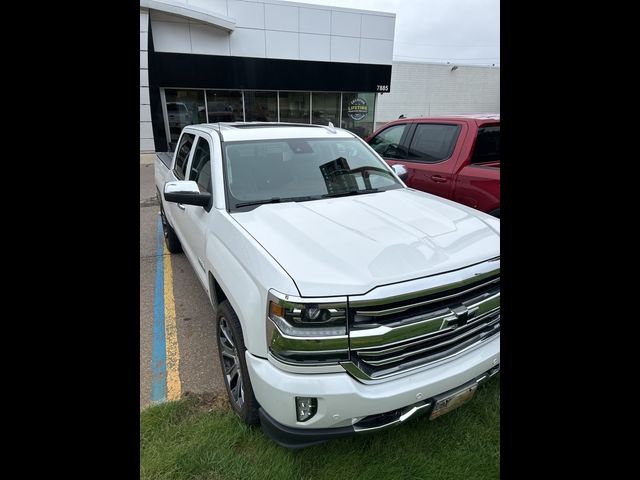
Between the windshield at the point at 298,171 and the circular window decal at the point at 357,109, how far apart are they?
14395 mm

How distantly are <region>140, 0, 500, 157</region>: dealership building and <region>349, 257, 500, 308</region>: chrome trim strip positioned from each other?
45.7ft

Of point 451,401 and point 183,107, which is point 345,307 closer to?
point 451,401

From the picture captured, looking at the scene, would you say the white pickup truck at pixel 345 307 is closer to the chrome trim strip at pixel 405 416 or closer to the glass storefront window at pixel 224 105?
the chrome trim strip at pixel 405 416

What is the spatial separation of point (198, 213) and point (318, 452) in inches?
80.4

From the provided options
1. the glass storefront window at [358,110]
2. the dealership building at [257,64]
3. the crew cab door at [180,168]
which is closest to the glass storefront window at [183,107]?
the dealership building at [257,64]

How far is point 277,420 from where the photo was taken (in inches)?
71.8

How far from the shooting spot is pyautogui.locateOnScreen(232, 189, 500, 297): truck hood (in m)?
1.85

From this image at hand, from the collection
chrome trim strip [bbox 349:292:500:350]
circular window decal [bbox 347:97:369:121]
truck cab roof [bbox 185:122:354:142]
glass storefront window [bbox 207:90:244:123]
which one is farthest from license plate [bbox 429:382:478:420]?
circular window decal [bbox 347:97:369:121]

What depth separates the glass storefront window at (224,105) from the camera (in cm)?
1534

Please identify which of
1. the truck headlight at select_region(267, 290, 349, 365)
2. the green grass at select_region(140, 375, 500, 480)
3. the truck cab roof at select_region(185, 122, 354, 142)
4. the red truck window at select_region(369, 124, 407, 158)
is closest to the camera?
the truck headlight at select_region(267, 290, 349, 365)

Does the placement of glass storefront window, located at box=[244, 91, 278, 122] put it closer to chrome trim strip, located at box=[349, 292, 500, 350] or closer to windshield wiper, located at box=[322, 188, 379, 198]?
windshield wiper, located at box=[322, 188, 379, 198]
